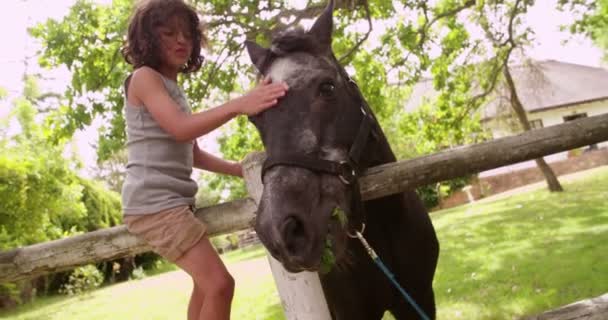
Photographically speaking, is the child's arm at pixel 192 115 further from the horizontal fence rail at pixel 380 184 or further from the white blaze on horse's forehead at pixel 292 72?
the horizontal fence rail at pixel 380 184

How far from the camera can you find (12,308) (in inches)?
610

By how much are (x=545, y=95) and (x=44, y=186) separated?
31.4 m

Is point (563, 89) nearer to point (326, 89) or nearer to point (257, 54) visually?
point (257, 54)

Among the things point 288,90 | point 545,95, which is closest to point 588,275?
point 288,90

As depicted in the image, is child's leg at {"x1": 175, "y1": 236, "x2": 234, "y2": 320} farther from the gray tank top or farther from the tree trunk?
the tree trunk

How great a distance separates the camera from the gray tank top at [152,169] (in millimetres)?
2119

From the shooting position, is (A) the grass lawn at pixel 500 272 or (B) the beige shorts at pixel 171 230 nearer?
(B) the beige shorts at pixel 171 230

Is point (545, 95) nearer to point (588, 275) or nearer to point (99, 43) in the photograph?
point (588, 275)

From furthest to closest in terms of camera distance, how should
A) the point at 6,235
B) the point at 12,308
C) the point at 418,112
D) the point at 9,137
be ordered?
1. the point at 12,308
2. the point at 9,137
3. the point at 418,112
4. the point at 6,235

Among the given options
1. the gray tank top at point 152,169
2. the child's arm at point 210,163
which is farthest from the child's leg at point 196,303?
the child's arm at point 210,163

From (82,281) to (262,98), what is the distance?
18.1 metres

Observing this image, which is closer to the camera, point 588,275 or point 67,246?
point 67,246

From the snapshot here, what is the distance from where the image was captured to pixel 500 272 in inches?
287

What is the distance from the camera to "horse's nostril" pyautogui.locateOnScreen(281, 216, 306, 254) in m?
1.62
